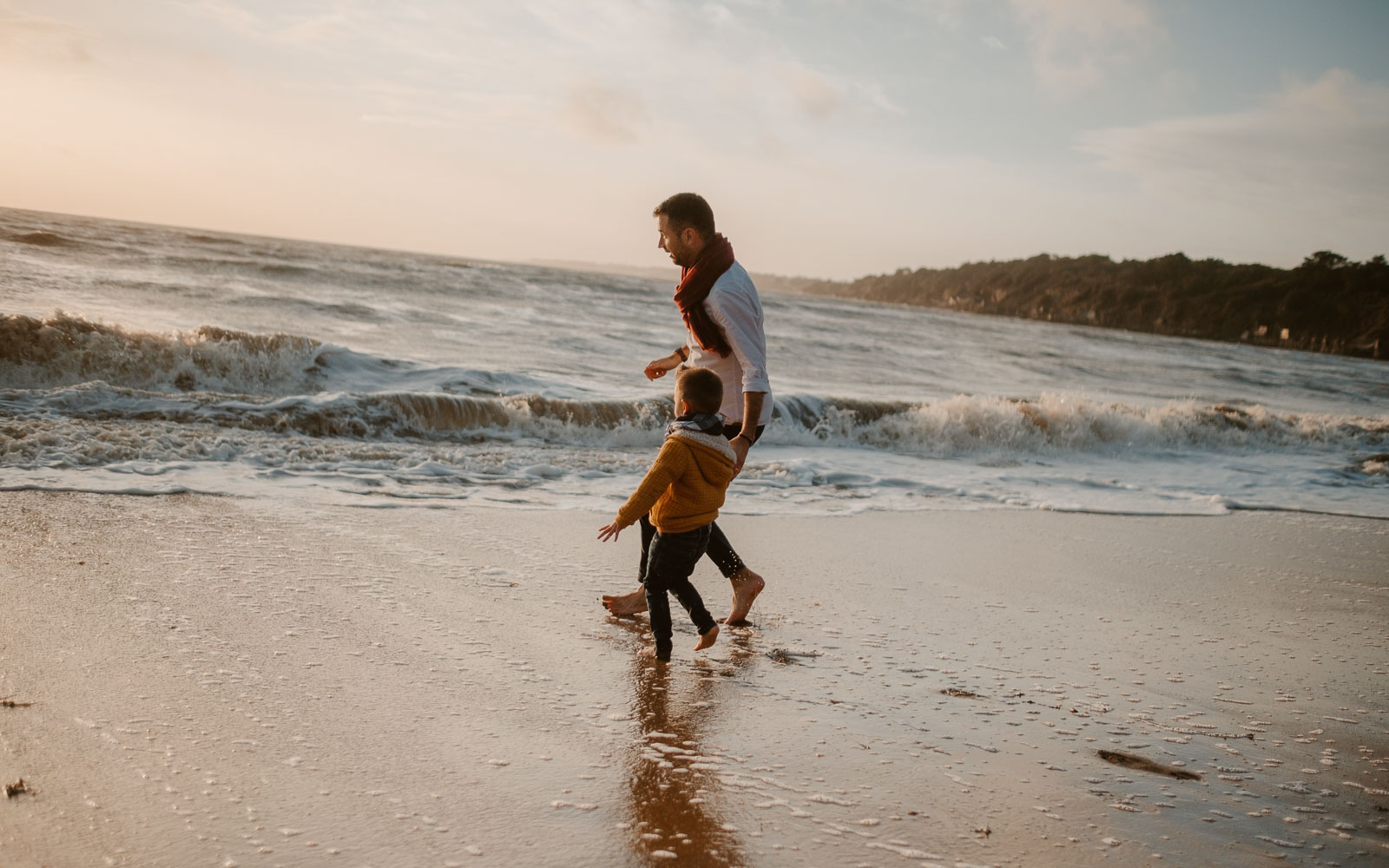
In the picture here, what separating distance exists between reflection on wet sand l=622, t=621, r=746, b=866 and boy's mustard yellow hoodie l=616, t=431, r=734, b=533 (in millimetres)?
570

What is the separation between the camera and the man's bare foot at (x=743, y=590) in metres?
3.93

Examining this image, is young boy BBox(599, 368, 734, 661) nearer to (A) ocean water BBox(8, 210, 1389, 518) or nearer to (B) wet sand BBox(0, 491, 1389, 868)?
(B) wet sand BBox(0, 491, 1389, 868)

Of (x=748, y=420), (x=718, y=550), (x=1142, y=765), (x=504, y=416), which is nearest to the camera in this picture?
(x=1142, y=765)

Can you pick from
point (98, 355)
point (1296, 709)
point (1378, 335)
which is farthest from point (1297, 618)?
point (1378, 335)

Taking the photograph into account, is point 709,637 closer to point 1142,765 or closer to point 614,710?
point 614,710

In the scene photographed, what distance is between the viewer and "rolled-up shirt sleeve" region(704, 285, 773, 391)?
353cm

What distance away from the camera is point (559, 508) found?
20.7 feet

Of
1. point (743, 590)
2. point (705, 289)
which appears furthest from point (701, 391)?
point (743, 590)

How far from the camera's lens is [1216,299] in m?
82.7

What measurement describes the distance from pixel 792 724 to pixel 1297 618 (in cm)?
350

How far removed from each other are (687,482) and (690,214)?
1087 mm

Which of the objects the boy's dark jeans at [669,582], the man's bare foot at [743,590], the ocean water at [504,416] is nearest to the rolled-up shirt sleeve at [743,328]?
the boy's dark jeans at [669,582]

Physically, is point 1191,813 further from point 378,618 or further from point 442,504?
point 442,504

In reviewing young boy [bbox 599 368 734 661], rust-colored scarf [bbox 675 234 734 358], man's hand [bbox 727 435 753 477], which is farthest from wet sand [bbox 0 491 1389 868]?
rust-colored scarf [bbox 675 234 734 358]
